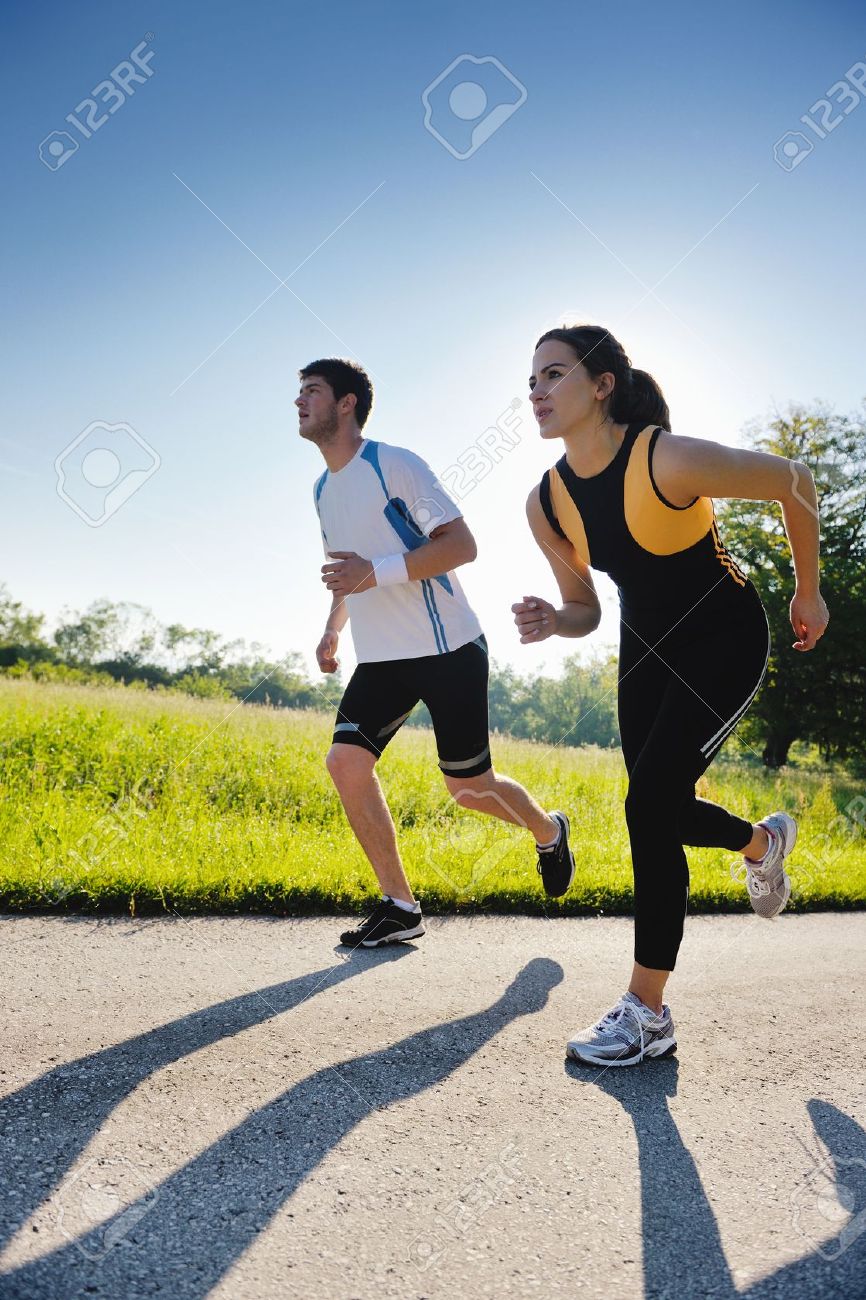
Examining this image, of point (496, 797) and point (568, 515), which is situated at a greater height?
point (568, 515)

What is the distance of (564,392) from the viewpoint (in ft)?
10.0

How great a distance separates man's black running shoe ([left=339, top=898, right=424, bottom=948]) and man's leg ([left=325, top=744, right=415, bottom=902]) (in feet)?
0.26

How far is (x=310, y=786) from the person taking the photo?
23.6ft

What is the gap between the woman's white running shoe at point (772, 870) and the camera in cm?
346

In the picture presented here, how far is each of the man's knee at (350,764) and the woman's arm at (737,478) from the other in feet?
5.90

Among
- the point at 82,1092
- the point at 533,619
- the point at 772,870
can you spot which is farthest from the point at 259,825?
the point at 82,1092

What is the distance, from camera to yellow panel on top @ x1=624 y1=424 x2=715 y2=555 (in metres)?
2.91

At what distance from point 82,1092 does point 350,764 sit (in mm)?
1852

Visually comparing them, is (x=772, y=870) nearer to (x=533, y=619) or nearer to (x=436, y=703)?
(x=533, y=619)

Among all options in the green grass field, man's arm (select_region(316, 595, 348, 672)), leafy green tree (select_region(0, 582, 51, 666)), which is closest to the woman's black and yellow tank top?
man's arm (select_region(316, 595, 348, 672))

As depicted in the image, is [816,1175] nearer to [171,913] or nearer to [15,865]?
[171,913]

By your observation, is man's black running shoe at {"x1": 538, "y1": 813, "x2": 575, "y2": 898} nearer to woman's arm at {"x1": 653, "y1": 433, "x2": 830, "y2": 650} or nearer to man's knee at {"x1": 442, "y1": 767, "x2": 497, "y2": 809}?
man's knee at {"x1": 442, "y1": 767, "x2": 497, "y2": 809}

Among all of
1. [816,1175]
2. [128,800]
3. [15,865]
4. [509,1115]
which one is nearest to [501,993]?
[509,1115]

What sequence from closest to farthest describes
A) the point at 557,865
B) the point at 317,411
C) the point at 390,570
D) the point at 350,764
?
the point at 390,570, the point at 350,764, the point at 317,411, the point at 557,865
